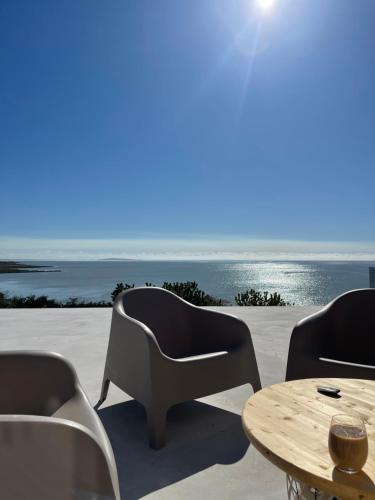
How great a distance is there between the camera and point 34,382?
60.6 inches

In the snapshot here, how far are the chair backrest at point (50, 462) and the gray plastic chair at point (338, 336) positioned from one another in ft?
5.09

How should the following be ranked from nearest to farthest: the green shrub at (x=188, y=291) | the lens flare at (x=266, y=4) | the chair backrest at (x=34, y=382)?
the chair backrest at (x=34, y=382) → the lens flare at (x=266, y=4) → the green shrub at (x=188, y=291)

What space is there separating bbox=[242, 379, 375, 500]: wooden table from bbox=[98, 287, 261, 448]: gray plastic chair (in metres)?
0.71

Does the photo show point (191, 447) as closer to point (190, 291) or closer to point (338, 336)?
point (338, 336)

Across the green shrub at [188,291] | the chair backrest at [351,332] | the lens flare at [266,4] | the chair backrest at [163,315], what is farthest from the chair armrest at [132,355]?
→ the green shrub at [188,291]

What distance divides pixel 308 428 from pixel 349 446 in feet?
0.91

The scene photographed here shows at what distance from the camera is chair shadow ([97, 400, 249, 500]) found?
5.69 ft

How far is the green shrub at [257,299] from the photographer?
7.55m

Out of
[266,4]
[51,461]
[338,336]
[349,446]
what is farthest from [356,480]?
[266,4]

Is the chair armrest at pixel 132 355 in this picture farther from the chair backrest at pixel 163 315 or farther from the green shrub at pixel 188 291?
the green shrub at pixel 188 291

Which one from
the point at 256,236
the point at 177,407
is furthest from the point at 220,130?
the point at 256,236

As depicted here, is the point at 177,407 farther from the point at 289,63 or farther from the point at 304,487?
the point at 289,63

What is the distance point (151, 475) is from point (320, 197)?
991 cm

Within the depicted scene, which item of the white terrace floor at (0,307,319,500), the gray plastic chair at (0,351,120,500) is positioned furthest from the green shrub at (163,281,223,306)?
the gray plastic chair at (0,351,120,500)
